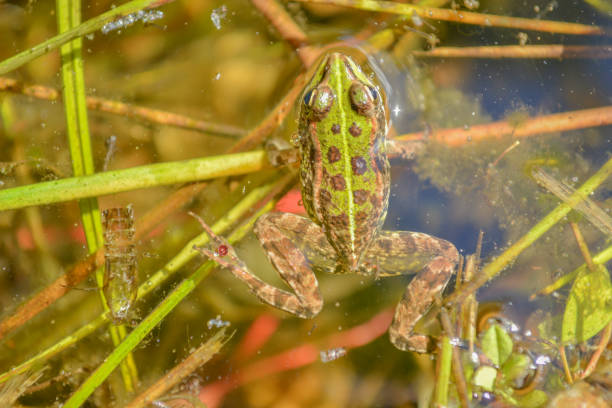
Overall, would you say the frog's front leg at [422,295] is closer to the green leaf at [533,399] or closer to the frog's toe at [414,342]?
the frog's toe at [414,342]

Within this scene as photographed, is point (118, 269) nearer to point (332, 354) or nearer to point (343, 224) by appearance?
point (343, 224)

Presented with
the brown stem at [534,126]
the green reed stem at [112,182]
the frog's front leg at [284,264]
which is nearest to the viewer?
the green reed stem at [112,182]

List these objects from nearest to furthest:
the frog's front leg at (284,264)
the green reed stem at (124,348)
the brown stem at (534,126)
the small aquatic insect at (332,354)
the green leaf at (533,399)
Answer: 1. the green reed stem at (124,348)
2. the green leaf at (533,399)
3. the frog's front leg at (284,264)
4. the brown stem at (534,126)
5. the small aquatic insect at (332,354)

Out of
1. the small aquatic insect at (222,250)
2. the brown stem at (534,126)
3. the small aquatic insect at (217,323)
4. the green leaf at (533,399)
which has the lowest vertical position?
the green leaf at (533,399)

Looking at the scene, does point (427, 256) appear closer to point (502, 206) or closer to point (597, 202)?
point (502, 206)

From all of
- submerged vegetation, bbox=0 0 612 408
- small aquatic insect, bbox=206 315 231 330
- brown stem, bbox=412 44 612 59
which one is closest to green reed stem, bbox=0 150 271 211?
submerged vegetation, bbox=0 0 612 408

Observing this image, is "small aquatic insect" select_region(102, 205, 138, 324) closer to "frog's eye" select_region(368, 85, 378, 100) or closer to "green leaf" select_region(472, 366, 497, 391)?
"frog's eye" select_region(368, 85, 378, 100)

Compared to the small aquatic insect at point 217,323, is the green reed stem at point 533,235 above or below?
above

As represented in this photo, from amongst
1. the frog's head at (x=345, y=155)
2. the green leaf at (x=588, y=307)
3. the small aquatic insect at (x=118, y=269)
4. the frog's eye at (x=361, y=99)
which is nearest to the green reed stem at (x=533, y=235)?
the green leaf at (x=588, y=307)

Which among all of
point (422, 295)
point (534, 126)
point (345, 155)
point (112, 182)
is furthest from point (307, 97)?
point (534, 126)
